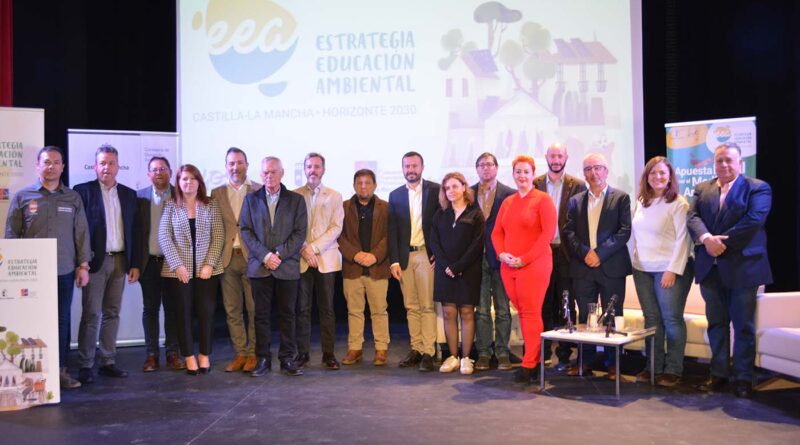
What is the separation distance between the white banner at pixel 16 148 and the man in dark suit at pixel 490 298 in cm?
323

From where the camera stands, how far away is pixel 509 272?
466 centimetres

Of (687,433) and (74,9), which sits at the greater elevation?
(74,9)

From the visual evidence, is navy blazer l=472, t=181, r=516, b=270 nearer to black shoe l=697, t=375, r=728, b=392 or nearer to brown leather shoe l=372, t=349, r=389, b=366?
brown leather shoe l=372, t=349, r=389, b=366

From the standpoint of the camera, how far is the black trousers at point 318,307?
5277 mm

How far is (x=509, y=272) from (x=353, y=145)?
2448mm

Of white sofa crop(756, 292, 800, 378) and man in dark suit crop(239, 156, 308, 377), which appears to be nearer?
white sofa crop(756, 292, 800, 378)

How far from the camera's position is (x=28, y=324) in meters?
4.23

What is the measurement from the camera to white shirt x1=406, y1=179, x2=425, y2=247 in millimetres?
5285

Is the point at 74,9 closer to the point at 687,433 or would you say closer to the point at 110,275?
the point at 110,275

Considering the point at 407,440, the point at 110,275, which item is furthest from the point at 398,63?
the point at 407,440

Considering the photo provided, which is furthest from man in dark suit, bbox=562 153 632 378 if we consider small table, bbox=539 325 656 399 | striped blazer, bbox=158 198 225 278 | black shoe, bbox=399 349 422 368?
striped blazer, bbox=158 198 225 278

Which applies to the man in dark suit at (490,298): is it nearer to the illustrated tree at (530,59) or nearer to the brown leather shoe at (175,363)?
the illustrated tree at (530,59)

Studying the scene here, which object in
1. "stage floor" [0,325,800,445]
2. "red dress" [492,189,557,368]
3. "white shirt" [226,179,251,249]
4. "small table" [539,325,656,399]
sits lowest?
"stage floor" [0,325,800,445]

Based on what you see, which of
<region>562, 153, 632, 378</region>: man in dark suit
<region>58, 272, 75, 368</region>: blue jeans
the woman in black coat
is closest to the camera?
<region>58, 272, 75, 368</region>: blue jeans
